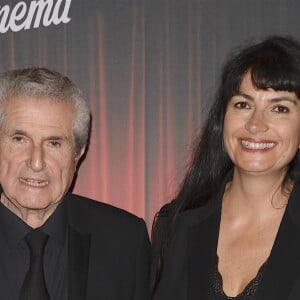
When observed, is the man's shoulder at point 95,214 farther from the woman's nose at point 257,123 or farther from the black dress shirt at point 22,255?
the woman's nose at point 257,123

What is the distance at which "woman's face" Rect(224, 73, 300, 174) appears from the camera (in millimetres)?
2215

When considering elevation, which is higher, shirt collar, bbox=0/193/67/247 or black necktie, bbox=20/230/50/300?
shirt collar, bbox=0/193/67/247

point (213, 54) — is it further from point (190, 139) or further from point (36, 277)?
point (36, 277)

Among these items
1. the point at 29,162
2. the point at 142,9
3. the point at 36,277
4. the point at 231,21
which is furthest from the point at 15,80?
the point at 231,21

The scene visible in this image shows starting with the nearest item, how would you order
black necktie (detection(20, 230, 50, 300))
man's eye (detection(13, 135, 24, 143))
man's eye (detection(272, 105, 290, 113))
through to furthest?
black necktie (detection(20, 230, 50, 300)), man's eye (detection(13, 135, 24, 143)), man's eye (detection(272, 105, 290, 113))

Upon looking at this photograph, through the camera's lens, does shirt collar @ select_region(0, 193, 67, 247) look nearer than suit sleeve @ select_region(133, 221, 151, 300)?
Yes

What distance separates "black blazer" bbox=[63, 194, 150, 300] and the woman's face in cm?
50

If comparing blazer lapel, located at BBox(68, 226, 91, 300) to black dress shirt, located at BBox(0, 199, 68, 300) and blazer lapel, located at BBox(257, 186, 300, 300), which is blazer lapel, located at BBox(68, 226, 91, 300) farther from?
blazer lapel, located at BBox(257, 186, 300, 300)

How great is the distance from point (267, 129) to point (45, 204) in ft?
2.72

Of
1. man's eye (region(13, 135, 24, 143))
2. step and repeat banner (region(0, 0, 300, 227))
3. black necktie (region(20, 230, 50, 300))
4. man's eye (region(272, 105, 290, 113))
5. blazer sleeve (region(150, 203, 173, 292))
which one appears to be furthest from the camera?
step and repeat banner (region(0, 0, 300, 227))

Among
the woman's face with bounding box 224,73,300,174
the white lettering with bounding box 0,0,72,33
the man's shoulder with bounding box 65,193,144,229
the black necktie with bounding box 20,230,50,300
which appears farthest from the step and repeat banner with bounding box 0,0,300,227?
the black necktie with bounding box 20,230,50,300

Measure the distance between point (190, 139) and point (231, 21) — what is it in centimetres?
61

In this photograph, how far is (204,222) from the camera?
93.7 inches

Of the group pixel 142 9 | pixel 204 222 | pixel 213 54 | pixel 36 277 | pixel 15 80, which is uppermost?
pixel 142 9
